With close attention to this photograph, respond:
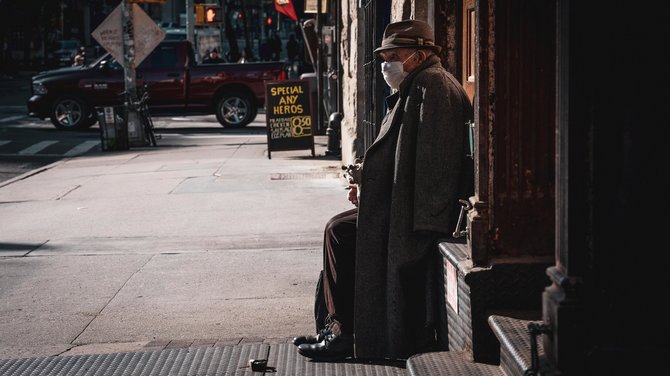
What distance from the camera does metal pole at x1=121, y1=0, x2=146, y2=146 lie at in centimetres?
2003

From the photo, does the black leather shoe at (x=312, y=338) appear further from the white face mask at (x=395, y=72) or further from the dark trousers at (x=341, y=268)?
the white face mask at (x=395, y=72)

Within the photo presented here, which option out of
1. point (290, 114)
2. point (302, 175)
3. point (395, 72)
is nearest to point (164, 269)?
point (395, 72)

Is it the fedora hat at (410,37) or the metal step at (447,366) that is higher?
the fedora hat at (410,37)

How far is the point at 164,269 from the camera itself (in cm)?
854

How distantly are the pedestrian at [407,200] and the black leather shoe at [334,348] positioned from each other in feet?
0.28

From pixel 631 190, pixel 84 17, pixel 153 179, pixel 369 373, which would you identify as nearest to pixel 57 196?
pixel 153 179

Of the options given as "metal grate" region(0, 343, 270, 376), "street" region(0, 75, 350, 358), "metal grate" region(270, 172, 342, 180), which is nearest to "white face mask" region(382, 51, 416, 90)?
"metal grate" region(0, 343, 270, 376)

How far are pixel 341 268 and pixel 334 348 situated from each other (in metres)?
0.40

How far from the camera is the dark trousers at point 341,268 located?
18.4ft

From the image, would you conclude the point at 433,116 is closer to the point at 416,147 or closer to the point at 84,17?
the point at 416,147

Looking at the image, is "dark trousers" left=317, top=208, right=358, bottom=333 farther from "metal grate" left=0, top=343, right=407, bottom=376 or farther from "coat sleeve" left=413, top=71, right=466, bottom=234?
"coat sleeve" left=413, top=71, right=466, bottom=234

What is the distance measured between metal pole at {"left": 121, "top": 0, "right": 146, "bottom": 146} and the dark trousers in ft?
A: 48.4

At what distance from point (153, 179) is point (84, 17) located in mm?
75830

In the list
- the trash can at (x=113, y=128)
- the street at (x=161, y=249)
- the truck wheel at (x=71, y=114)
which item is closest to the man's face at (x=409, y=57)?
the street at (x=161, y=249)
